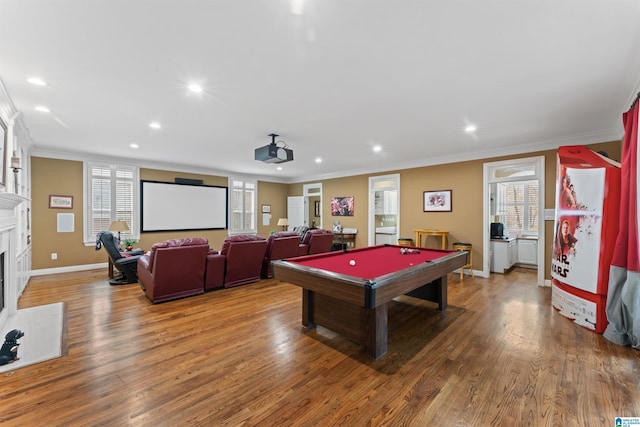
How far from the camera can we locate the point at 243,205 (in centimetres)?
916

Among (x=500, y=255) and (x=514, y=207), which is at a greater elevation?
(x=514, y=207)

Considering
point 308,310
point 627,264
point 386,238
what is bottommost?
point 308,310

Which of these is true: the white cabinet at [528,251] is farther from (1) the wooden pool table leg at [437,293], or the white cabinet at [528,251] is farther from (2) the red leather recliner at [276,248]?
(2) the red leather recliner at [276,248]

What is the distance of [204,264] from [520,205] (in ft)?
25.9

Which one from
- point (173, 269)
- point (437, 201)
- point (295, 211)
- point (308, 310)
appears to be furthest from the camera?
point (295, 211)

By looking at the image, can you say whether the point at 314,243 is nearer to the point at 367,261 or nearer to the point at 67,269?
the point at 367,261

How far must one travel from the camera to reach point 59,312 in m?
3.56

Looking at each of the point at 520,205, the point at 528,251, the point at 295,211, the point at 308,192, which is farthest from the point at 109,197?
the point at 520,205

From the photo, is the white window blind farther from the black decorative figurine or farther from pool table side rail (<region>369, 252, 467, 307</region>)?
the black decorative figurine

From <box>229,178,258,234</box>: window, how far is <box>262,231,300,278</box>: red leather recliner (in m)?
3.77

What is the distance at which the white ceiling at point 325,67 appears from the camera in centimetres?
184

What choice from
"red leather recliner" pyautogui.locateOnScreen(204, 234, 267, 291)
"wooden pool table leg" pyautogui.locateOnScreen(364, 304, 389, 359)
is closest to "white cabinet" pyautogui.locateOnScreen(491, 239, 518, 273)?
"wooden pool table leg" pyautogui.locateOnScreen(364, 304, 389, 359)

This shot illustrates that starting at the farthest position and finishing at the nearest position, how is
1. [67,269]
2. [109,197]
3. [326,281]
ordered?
[109,197]
[67,269]
[326,281]

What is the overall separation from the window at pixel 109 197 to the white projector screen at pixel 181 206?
213 millimetres
